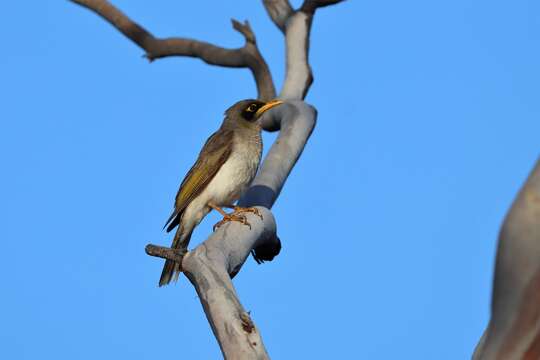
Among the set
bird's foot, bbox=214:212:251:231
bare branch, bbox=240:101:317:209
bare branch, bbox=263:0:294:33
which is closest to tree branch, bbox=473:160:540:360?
bird's foot, bbox=214:212:251:231

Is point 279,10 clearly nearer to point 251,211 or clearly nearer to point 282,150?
point 282,150

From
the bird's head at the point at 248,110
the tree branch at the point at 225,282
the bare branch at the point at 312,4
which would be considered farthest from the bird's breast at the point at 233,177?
the bare branch at the point at 312,4

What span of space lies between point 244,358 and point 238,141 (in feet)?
12.9

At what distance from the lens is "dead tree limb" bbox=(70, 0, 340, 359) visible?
523cm

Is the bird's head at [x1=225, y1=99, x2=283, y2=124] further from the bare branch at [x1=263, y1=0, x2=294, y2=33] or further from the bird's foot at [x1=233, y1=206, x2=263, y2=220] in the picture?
the bare branch at [x1=263, y1=0, x2=294, y2=33]

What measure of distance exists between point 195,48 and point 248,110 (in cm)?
367

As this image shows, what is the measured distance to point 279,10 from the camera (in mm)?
12289

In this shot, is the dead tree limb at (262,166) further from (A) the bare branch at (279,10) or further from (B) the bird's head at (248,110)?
(B) the bird's head at (248,110)

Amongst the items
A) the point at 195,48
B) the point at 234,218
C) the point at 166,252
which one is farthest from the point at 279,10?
the point at 166,252

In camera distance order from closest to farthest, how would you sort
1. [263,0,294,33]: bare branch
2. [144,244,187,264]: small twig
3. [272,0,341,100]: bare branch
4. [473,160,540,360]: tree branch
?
[473,160,540,360]: tree branch, [144,244,187,264]: small twig, [272,0,341,100]: bare branch, [263,0,294,33]: bare branch

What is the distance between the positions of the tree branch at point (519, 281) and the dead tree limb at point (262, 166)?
206 cm

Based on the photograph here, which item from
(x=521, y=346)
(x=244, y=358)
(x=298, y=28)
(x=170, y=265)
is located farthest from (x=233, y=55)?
(x=521, y=346)

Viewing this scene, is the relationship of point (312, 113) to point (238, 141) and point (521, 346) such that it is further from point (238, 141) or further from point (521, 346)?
point (521, 346)

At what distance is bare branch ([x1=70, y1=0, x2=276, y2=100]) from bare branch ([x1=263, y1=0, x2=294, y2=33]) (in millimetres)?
471
